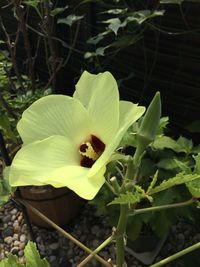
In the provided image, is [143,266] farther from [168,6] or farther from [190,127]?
[168,6]

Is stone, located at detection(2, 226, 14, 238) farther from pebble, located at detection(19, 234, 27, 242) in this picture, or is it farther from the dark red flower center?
the dark red flower center

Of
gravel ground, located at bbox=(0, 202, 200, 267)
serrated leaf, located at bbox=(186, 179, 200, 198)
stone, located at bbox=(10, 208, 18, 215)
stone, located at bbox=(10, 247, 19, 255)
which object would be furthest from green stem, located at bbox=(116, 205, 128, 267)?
stone, located at bbox=(10, 208, 18, 215)

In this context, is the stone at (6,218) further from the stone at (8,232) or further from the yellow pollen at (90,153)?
the yellow pollen at (90,153)

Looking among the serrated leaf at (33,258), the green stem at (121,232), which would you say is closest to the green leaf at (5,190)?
the serrated leaf at (33,258)

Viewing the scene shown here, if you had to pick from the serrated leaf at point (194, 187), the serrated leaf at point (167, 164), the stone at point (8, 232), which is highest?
A: the serrated leaf at point (194, 187)


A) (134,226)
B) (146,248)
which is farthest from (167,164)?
(146,248)

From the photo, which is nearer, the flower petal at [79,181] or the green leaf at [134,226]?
the flower petal at [79,181]
